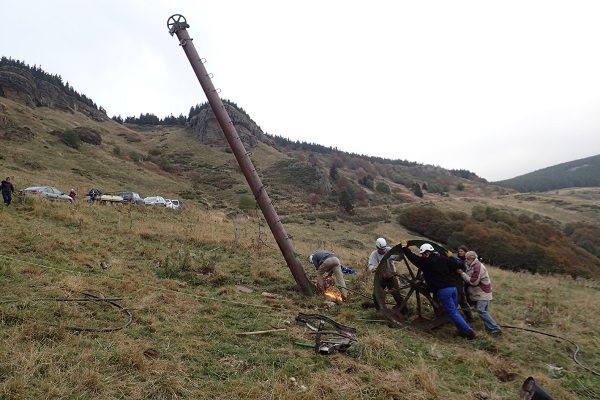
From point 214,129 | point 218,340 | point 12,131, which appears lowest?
point 218,340

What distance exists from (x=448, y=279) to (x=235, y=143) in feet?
20.0

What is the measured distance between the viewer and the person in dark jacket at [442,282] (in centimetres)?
704

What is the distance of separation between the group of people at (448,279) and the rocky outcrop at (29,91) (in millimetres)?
80095

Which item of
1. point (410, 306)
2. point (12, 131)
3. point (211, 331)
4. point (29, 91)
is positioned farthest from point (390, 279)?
point (29, 91)

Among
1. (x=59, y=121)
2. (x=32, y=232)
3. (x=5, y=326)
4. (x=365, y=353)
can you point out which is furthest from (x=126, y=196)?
(x=59, y=121)

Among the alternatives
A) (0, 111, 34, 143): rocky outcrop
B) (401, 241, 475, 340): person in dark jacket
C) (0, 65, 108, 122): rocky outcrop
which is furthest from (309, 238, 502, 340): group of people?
(0, 65, 108, 122): rocky outcrop

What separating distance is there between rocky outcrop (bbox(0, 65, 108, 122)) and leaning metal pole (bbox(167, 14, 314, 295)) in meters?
76.1

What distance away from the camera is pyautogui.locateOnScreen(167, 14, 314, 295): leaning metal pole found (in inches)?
352

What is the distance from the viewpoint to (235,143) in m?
9.13

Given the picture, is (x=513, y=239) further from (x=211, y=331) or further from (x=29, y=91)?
(x=29, y=91)

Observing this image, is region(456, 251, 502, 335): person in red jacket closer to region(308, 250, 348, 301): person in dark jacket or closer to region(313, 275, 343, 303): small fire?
region(308, 250, 348, 301): person in dark jacket

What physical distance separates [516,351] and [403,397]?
3722mm

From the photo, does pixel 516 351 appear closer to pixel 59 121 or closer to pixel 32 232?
pixel 32 232

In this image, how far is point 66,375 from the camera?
383 cm
